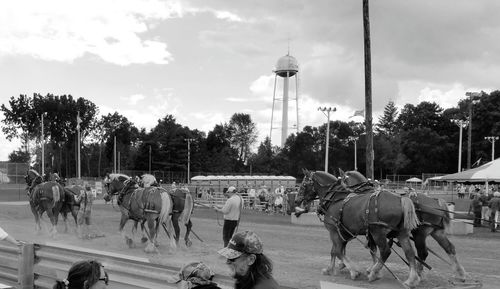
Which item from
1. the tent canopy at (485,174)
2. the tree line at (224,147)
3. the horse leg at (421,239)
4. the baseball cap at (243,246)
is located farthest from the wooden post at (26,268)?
the tree line at (224,147)

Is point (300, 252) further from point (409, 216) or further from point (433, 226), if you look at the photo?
point (409, 216)

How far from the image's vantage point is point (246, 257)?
3172 mm

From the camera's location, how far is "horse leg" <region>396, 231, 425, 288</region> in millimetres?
8773

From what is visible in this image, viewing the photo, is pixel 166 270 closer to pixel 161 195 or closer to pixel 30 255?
pixel 30 255

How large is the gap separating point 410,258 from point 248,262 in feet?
21.2

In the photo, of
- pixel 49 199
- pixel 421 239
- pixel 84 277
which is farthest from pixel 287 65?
pixel 84 277

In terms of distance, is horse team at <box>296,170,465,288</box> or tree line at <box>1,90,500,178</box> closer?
horse team at <box>296,170,465,288</box>

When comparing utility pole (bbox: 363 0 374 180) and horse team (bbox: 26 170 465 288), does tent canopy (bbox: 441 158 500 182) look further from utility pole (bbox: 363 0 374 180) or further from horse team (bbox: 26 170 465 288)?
horse team (bbox: 26 170 465 288)

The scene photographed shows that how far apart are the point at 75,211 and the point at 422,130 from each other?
81.7 metres

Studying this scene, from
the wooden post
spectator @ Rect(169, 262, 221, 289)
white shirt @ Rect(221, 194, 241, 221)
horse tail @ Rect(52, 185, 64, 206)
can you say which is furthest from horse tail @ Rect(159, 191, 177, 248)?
spectator @ Rect(169, 262, 221, 289)

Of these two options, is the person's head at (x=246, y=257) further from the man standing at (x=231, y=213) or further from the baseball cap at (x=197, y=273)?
the man standing at (x=231, y=213)

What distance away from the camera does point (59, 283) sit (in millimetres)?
3666

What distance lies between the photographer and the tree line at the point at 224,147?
85.6 metres

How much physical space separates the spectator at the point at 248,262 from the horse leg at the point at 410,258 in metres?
6.34
